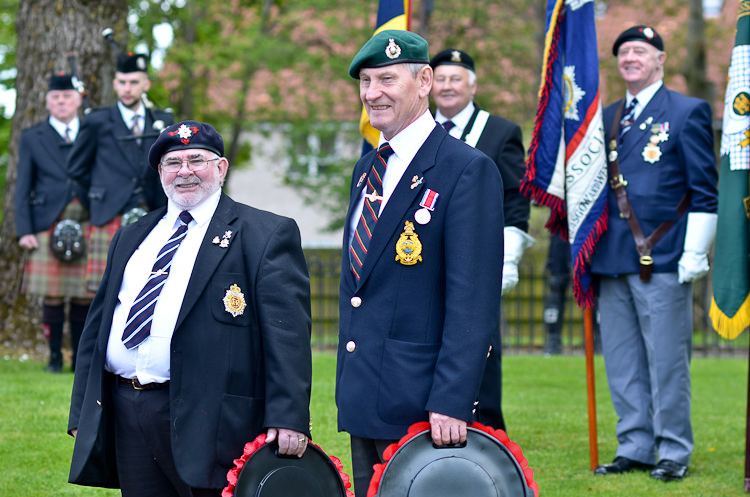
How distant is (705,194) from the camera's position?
6.30 metres

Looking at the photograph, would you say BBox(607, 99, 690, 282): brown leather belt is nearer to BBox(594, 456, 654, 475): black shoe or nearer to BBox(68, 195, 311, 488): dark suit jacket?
BBox(594, 456, 654, 475): black shoe

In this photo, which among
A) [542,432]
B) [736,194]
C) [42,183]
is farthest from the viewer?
[42,183]

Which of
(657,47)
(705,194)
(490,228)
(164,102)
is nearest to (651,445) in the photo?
(705,194)

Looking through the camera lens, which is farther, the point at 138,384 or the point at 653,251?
the point at 653,251

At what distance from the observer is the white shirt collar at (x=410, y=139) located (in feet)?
12.9

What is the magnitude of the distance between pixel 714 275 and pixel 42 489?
4029mm

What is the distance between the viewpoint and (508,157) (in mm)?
6184

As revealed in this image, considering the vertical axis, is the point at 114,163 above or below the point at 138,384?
above

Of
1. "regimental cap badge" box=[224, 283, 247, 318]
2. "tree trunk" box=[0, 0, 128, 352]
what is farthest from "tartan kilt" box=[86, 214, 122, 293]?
"regimental cap badge" box=[224, 283, 247, 318]

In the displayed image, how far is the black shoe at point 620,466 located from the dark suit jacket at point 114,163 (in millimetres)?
4438

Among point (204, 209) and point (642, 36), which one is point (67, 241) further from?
point (204, 209)

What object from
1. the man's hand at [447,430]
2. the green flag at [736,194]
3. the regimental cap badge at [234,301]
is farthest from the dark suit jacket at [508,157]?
the man's hand at [447,430]

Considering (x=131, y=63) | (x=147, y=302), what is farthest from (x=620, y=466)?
(x=131, y=63)

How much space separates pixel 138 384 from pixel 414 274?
3.67 feet
